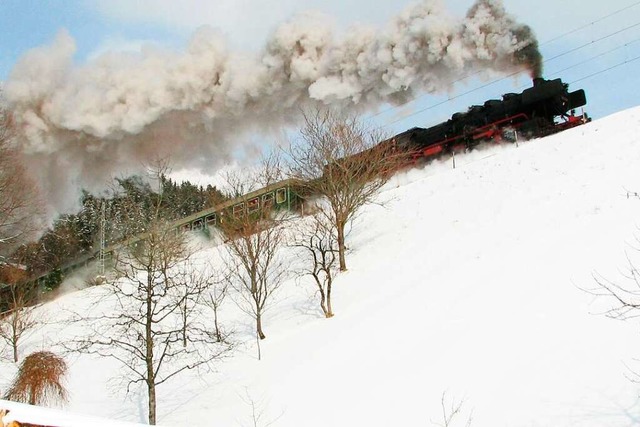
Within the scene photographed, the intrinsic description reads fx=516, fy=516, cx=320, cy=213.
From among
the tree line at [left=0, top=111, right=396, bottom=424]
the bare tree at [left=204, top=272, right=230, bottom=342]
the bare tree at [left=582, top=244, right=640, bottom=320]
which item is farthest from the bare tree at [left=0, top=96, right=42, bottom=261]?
the bare tree at [left=582, top=244, right=640, bottom=320]

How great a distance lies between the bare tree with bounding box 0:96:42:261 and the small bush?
3.15 metres

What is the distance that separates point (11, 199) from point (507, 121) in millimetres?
17219

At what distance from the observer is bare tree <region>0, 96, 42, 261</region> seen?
529 inches

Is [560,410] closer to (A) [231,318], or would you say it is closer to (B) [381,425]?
(B) [381,425]

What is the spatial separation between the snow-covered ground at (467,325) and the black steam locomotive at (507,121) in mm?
2191

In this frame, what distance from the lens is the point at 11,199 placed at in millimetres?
13664

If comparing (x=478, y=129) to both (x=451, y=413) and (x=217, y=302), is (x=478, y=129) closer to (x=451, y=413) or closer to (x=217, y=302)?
(x=217, y=302)

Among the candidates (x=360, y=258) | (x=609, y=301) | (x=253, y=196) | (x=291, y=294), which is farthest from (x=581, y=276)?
(x=253, y=196)

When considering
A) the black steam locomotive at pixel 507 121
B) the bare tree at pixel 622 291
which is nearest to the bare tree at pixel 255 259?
the black steam locomotive at pixel 507 121

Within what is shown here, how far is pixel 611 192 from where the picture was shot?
11688mm

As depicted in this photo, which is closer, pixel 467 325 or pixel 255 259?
pixel 467 325

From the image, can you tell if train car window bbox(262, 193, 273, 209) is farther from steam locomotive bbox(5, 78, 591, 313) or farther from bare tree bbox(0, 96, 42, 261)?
bare tree bbox(0, 96, 42, 261)

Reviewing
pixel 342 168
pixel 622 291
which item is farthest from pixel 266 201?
pixel 622 291

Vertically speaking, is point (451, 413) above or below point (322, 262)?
below
